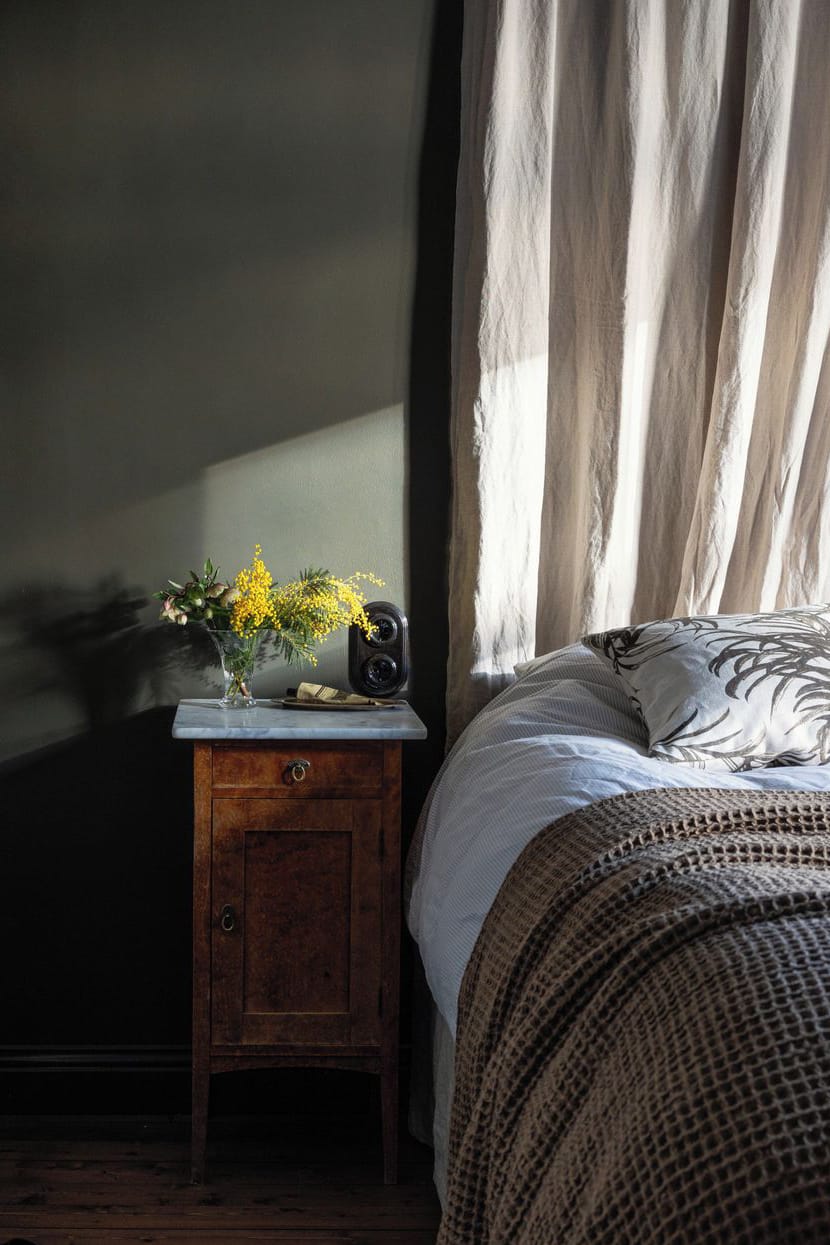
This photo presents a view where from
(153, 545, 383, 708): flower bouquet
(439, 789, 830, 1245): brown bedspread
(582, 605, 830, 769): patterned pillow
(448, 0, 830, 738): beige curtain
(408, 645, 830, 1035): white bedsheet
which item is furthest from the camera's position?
(448, 0, 830, 738): beige curtain

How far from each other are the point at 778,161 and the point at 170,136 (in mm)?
1262

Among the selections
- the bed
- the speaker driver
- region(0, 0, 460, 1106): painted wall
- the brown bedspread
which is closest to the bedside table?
the bed

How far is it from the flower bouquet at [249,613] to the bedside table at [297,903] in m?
0.19

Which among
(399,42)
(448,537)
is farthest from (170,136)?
(448,537)

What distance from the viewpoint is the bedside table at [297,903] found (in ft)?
6.24

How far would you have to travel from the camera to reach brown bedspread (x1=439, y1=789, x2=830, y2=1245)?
712 millimetres

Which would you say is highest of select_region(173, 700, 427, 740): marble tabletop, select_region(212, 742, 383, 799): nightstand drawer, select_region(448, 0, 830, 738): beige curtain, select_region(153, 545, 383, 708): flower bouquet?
select_region(448, 0, 830, 738): beige curtain

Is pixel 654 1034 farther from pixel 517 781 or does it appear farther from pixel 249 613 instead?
pixel 249 613

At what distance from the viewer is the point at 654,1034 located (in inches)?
34.7

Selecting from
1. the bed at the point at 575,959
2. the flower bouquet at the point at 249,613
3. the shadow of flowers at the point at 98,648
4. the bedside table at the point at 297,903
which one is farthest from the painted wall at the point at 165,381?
the bed at the point at 575,959

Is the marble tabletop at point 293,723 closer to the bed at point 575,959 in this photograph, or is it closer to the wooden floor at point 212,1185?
the bed at point 575,959

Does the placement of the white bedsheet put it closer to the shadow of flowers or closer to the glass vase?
the glass vase

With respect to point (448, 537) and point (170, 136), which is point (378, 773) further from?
point (170, 136)

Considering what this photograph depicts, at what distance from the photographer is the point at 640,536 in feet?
7.57
